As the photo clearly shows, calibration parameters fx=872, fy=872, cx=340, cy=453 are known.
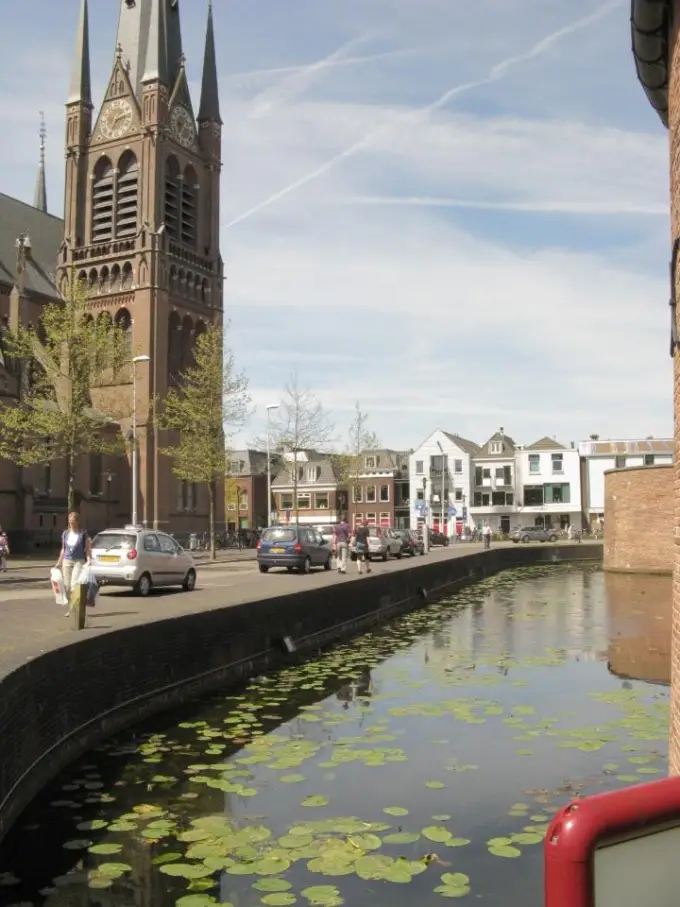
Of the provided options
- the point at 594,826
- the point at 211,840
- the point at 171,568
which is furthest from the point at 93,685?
the point at 171,568

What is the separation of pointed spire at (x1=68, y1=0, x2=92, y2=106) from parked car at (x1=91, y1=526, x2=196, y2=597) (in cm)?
5136

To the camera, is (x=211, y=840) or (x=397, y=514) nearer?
(x=211, y=840)

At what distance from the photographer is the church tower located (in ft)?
185

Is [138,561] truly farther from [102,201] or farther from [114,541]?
[102,201]

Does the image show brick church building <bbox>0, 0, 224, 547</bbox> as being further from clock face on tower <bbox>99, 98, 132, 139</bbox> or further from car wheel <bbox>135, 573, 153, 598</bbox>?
car wheel <bbox>135, 573, 153, 598</bbox>

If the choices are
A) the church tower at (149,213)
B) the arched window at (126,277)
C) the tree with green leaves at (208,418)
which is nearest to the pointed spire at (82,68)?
the church tower at (149,213)

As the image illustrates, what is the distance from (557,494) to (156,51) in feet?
180

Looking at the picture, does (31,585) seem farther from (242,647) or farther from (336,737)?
(336,737)

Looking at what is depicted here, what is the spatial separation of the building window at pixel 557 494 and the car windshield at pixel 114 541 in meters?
72.4

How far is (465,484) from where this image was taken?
89.7 meters

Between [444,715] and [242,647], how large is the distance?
178 inches

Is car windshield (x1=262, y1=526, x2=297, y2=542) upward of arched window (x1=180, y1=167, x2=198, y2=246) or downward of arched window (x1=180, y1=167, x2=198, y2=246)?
downward

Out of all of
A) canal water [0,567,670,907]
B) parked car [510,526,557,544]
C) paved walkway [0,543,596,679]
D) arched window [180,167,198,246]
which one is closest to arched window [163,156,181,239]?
arched window [180,167,198,246]

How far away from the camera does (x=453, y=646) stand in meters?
16.3
